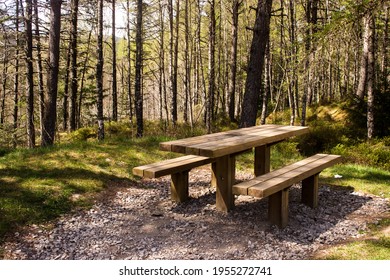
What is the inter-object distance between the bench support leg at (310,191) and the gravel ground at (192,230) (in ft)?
0.46

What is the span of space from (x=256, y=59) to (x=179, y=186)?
4.74m

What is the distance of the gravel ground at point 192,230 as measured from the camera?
450cm

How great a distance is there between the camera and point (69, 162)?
7707 millimetres

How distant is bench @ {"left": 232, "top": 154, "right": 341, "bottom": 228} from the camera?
179 inches

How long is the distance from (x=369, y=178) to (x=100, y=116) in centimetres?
814

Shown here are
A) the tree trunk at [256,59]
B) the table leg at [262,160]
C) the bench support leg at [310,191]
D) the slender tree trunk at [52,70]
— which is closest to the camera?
the bench support leg at [310,191]

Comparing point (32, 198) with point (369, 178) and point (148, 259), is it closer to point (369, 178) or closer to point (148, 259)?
point (148, 259)

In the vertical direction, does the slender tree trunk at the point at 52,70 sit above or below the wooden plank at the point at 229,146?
above

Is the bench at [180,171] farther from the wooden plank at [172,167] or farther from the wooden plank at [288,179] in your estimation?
the wooden plank at [288,179]

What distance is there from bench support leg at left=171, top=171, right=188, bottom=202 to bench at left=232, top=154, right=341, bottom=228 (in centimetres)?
148

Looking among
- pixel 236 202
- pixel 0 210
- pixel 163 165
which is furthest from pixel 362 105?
pixel 0 210

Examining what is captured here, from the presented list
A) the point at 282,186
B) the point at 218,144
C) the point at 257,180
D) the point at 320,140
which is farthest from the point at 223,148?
the point at 320,140

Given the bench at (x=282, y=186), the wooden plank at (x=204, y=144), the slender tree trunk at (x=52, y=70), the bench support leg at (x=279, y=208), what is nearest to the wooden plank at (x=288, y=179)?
the bench at (x=282, y=186)
